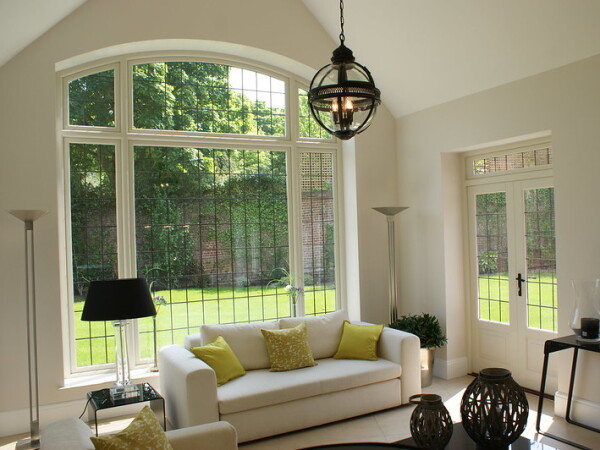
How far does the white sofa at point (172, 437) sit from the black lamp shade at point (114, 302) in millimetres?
1070

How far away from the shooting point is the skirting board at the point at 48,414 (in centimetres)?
429

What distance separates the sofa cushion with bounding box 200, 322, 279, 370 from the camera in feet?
14.7

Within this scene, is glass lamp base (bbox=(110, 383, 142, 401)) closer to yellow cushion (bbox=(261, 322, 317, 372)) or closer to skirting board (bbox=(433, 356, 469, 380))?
yellow cushion (bbox=(261, 322, 317, 372))

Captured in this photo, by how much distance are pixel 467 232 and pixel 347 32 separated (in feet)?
8.02

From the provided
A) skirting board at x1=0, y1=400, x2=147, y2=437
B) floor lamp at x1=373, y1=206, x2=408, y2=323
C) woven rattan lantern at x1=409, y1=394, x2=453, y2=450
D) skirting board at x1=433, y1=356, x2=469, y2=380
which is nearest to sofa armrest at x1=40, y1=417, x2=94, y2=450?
woven rattan lantern at x1=409, y1=394, x2=453, y2=450

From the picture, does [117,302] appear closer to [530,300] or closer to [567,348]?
[567,348]

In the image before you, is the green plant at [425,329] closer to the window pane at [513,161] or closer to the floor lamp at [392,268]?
the floor lamp at [392,268]

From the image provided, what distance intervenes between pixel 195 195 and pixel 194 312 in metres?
1.17

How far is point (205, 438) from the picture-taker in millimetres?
2709

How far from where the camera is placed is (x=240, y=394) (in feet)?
12.9

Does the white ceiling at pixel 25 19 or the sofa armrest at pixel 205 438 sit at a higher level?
the white ceiling at pixel 25 19

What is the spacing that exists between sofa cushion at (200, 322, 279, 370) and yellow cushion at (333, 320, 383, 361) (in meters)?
0.72

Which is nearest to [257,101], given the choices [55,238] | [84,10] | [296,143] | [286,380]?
[296,143]

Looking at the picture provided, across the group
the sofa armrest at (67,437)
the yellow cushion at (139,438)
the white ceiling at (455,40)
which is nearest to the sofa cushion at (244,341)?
the sofa armrest at (67,437)
